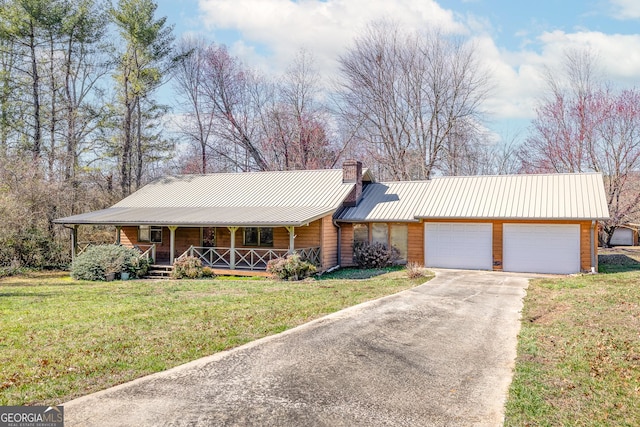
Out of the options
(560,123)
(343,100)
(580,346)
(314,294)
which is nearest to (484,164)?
(560,123)

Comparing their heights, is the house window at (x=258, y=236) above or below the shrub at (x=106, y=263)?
above

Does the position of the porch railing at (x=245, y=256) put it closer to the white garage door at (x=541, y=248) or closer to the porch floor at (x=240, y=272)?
the porch floor at (x=240, y=272)

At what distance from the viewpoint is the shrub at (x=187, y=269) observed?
56.9 feet

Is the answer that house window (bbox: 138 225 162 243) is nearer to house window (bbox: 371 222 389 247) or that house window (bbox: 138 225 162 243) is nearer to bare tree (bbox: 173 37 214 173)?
house window (bbox: 371 222 389 247)

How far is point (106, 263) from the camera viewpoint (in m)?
17.6

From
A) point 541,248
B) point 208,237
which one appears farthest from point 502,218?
point 208,237

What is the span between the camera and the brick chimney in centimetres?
2039

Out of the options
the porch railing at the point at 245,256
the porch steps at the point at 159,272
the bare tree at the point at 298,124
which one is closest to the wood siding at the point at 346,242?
the porch railing at the point at 245,256

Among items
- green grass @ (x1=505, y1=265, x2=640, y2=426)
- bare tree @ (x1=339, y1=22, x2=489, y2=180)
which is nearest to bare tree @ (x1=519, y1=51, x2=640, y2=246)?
bare tree @ (x1=339, y1=22, x2=489, y2=180)

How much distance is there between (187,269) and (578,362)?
46.1 feet

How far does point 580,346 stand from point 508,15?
13588mm

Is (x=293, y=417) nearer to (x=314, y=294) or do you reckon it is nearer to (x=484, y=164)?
(x=314, y=294)

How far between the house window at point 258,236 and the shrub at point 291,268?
9.37 ft

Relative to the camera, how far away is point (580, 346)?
23.7ft
